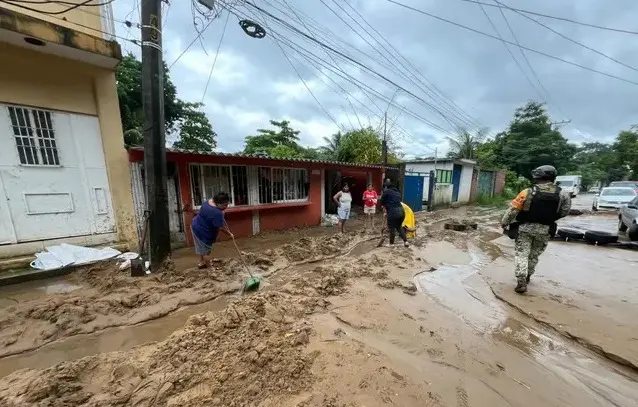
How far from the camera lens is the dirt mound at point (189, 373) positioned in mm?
2094

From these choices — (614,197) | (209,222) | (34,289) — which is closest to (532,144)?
(614,197)

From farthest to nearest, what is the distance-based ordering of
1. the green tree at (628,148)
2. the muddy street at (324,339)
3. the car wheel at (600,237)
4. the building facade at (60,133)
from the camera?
the green tree at (628,148) < the car wheel at (600,237) < the building facade at (60,133) < the muddy street at (324,339)

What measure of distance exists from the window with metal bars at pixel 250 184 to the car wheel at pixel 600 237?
8377 mm

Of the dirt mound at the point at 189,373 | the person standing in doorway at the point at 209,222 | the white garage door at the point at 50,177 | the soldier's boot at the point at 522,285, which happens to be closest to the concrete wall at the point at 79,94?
the white garage door at the point at 50,177

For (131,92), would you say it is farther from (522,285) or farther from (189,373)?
(522,285)

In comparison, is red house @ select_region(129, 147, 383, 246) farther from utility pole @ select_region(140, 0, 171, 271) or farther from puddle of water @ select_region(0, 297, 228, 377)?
puddle of water @ select_region(0, 297, 228, 377)

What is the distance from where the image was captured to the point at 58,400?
6.83 feet

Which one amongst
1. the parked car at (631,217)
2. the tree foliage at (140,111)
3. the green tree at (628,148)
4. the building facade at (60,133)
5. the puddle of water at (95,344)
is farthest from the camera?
the green tree at (628,148)

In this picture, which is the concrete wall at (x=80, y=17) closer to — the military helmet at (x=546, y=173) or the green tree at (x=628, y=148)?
the military helmet at (x=546, y=173)

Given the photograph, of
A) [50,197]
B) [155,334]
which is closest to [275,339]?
[155,334]

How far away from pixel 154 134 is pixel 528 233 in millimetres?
6296

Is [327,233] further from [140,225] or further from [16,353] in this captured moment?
[16,353]

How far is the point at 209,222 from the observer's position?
16.5ft

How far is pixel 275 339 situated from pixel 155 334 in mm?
1567
